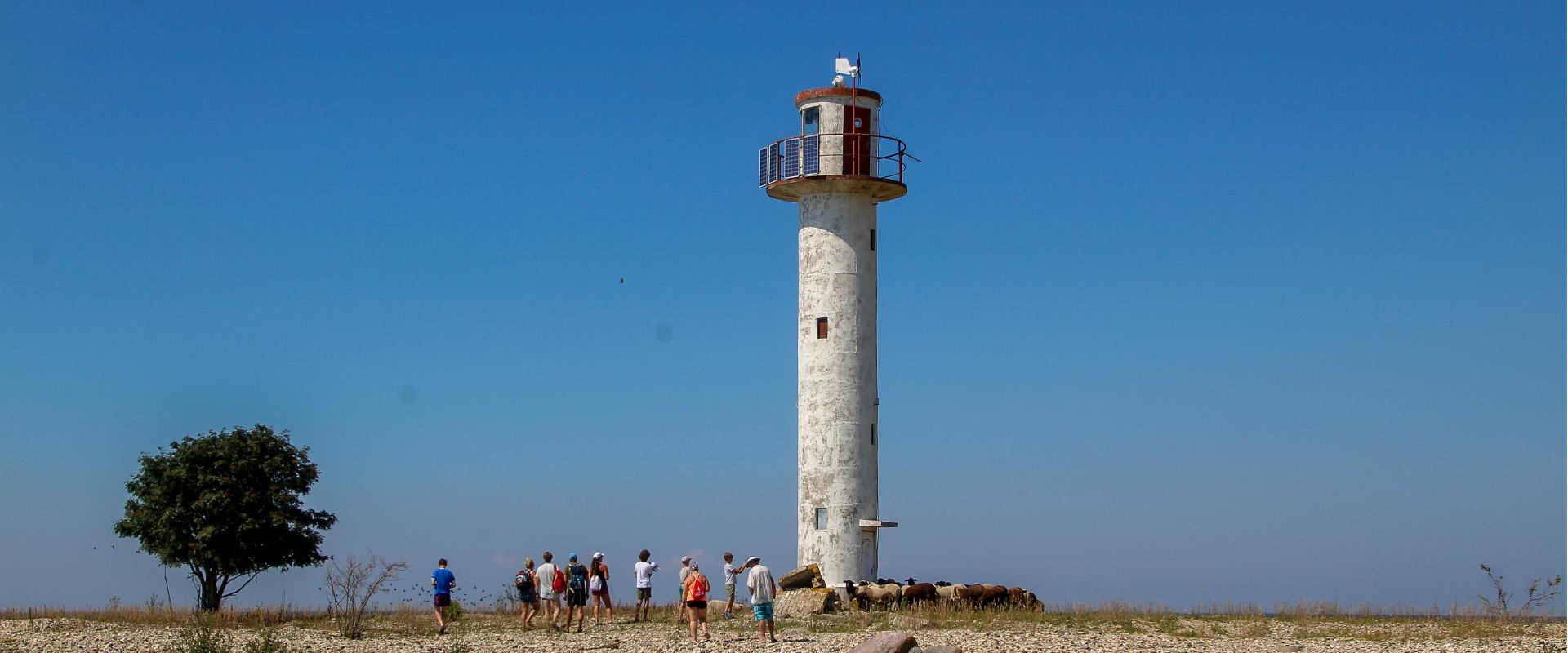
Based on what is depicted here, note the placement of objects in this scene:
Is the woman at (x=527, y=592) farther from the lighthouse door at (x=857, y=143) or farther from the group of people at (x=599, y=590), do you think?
the lighthouse door at (x=857, y=143)

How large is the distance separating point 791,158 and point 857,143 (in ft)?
4.86

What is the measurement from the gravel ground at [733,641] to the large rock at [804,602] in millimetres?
2388

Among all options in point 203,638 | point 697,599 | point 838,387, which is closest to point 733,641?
point 697,599

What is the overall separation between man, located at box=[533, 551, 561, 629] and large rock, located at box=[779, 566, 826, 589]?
19.0 ft

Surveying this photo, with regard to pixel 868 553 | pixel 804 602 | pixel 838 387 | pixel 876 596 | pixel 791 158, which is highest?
pixel 791 158

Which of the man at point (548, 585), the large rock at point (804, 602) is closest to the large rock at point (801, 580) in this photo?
the large rock at point (804, 602)

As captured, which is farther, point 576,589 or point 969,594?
point 969,594

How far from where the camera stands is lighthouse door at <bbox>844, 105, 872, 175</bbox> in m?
41.3

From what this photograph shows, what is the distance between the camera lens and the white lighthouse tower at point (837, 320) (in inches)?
1590

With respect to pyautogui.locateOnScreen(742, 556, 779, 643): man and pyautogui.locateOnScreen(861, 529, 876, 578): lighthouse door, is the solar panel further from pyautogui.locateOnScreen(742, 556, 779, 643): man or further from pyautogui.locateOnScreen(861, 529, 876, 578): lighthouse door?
pyautogui.locateOnScreen(742, 556, 779, 643): man

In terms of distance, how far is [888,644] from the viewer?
87.9 ft

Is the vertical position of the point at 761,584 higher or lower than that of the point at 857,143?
lower

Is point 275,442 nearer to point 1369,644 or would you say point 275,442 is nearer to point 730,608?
point 730,608

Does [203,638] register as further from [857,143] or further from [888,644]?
[857,143]
